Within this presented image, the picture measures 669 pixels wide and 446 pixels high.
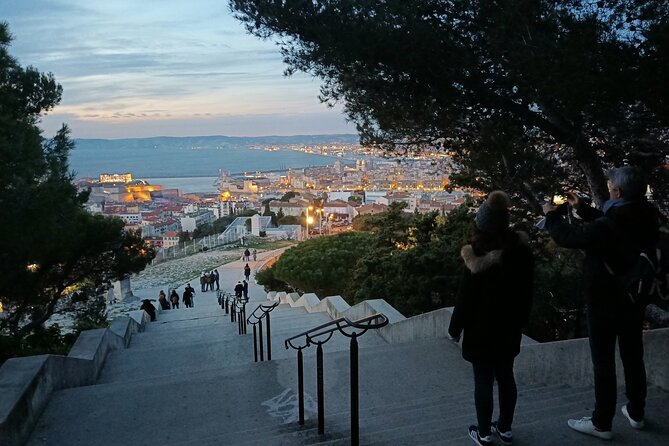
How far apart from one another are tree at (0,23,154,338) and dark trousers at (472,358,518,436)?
5220 mm

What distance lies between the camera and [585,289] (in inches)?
103

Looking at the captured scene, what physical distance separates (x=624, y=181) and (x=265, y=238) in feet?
175

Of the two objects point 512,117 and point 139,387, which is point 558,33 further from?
point 139,387

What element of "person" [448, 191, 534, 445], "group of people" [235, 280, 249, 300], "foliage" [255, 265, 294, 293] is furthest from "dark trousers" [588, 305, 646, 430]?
"foliage" [255, 265, 294, 293]

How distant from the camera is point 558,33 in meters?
4.85

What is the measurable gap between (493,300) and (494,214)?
14.8 inches

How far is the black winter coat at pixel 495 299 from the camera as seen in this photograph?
247 cm

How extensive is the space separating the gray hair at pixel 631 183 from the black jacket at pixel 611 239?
1.5 inches

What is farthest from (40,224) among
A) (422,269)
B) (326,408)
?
(422,269)

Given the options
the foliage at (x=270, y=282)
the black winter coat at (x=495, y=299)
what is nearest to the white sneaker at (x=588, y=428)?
the black winter coat at (x=495, y=299)

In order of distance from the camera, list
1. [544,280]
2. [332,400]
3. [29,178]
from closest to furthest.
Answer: [332,400] → [29,178] → [544,280]

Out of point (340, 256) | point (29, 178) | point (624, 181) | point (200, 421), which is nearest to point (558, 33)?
point (624, 181)

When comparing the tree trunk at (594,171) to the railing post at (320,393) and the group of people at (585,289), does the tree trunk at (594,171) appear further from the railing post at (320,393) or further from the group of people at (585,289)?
the railing post at (320,393)

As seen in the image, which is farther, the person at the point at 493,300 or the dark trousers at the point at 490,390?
the dark trousers at the point at 490,390
